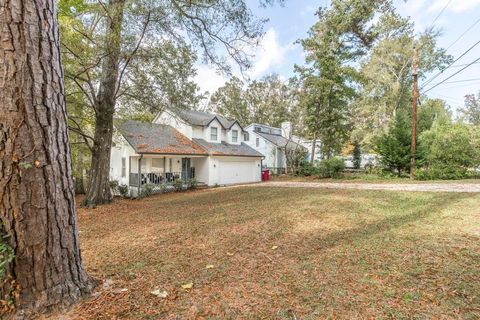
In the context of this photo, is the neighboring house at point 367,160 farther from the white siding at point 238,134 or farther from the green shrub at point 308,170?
the white siding at point 238,134

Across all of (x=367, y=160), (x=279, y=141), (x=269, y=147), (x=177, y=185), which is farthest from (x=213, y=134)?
(x=367, y=160)

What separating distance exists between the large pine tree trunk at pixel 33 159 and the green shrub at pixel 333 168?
769 inches

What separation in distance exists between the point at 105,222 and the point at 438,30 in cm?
3300

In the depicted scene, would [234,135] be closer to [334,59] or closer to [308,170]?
[308,170]

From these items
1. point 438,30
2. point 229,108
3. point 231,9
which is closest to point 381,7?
point 438,30

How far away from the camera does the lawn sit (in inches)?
90.1

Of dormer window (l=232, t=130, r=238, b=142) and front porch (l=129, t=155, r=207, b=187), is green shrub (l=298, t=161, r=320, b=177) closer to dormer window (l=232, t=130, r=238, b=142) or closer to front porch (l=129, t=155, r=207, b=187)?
dormer window (l=232, t=130, r=238, b=142)

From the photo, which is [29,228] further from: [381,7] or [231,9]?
[381,7]

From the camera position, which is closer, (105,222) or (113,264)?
(113,264)

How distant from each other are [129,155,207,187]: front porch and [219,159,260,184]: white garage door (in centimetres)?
158

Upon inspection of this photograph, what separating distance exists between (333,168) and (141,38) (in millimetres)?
16424

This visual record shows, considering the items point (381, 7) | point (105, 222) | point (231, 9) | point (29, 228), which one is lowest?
point (105, 222)

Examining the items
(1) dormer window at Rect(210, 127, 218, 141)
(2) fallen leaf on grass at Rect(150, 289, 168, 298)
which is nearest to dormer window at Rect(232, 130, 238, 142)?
(1) dormer window at Rect(210, 127, 218, 141)

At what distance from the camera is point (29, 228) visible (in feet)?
6.60
